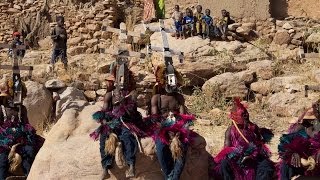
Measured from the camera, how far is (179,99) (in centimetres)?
724

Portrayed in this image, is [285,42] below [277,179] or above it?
above

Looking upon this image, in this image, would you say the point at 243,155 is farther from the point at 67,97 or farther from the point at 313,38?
the point at 313,38

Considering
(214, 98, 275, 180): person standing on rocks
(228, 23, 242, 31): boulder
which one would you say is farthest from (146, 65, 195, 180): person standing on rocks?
(228, 23, 242, 31): boulder

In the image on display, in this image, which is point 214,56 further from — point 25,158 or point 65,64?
point 25,158

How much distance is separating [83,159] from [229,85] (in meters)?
4.95

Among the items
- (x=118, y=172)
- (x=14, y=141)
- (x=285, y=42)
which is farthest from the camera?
(x=285, y=42)

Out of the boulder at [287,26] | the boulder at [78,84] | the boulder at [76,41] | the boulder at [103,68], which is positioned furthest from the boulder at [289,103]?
the boulder at [76,41]

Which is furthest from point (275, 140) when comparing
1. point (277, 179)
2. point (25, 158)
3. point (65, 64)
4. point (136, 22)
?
point (136, 22)

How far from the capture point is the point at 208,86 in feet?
36.7

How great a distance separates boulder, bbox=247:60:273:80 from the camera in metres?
11.6

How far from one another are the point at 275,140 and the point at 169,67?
9.10 feet

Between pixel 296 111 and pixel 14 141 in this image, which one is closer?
pixel 14 141

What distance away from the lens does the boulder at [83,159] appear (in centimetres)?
687

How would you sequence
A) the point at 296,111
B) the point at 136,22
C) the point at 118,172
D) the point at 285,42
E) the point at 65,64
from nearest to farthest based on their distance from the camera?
the point at 118,172, the point at 296,111, the point at 65,64, the point at 285,42, the point at 136,22
